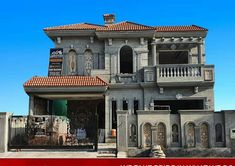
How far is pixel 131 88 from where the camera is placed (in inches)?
1001

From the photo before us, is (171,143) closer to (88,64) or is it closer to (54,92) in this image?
(54,92)

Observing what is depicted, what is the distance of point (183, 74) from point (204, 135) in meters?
5.97

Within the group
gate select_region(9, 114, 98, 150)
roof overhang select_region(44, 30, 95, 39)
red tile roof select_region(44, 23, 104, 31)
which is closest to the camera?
gate select_region(9, 114, 98, 150)

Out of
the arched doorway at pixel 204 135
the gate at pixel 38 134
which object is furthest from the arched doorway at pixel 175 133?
the gate at pixel 38 134

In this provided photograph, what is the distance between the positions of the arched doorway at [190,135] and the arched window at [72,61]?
11122mm

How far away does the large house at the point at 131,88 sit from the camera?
20031 mm

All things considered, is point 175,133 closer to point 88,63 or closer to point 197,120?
point 197,120

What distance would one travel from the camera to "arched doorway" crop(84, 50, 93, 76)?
27.4m

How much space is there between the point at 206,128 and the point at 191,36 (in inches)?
384

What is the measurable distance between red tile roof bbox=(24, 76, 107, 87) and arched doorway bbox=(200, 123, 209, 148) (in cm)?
734

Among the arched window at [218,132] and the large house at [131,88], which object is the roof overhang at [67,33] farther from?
the arched window at [218,132]

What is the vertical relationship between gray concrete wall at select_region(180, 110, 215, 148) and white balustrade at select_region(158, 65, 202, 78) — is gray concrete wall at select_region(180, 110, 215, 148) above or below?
below

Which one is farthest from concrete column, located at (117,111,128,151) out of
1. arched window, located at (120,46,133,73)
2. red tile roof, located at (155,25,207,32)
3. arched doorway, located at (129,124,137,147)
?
red tile roof, located at (155,25,207,32)

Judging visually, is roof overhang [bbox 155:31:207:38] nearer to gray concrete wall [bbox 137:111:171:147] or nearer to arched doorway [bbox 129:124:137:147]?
gray concrete wall [bbox 137:111:171:147]
